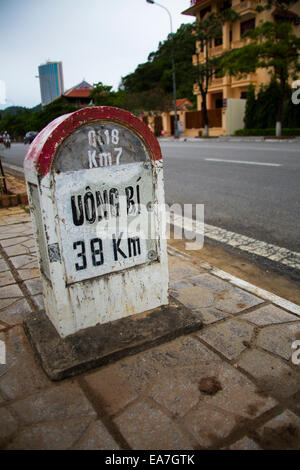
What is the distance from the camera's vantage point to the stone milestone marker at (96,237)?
179 centimetres

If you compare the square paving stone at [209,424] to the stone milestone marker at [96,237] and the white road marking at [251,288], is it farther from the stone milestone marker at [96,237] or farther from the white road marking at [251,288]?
the white road marking at [251,288]

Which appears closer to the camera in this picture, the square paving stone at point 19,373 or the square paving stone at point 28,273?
the square paving stone at point 19,373

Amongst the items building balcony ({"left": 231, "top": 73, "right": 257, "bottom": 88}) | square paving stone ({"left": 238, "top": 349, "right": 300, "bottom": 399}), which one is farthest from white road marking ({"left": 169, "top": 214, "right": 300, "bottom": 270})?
building balcony ({"left": 231, "top": 73, "right": 257, "bottom": 88})

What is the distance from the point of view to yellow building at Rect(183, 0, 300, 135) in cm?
2767

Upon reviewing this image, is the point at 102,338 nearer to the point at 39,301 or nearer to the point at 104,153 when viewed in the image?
the point at 39,301

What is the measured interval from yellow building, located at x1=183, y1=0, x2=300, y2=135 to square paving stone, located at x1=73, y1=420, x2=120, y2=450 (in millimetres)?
28126

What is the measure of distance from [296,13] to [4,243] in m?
37.1

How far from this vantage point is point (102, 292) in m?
2.02

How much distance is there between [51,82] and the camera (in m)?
7.07

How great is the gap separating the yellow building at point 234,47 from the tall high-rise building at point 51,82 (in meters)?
21.1

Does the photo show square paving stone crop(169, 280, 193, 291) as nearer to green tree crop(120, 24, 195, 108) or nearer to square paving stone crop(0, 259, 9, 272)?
square paving stone crop(0, 259, 9, 272)

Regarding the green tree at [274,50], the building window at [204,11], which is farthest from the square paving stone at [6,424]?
the building window at [204,11]

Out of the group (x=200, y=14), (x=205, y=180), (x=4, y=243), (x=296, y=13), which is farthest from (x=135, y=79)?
(x=4, y=243)
